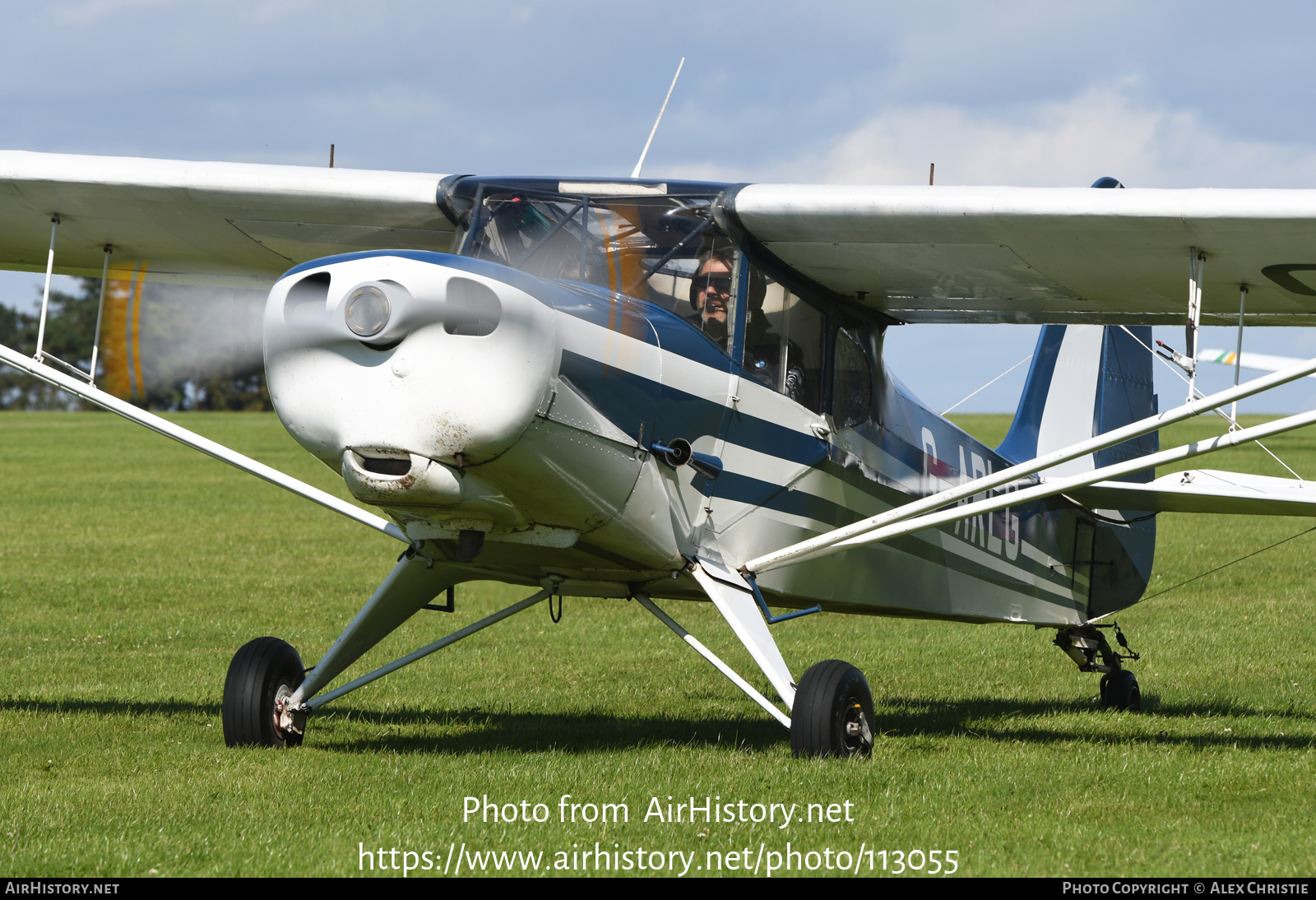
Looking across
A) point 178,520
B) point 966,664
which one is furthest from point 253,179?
point 178,520

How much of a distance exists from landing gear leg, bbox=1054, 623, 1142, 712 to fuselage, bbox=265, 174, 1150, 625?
1.05 m

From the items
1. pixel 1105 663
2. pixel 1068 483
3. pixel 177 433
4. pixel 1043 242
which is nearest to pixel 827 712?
pixel 1068 483

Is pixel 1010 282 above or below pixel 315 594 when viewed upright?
above

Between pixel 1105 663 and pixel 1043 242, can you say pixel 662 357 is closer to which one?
pixel 1043 242

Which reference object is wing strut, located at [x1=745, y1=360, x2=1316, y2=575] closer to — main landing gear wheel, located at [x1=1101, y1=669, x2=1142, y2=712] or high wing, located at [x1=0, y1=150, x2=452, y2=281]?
high wing, located at [x1=0, y1=150, x2=452, y2=281]

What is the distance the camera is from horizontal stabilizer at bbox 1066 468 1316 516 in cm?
876

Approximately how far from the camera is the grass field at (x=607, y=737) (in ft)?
18.0

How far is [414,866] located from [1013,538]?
644 cm

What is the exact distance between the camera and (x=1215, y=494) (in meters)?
9.13

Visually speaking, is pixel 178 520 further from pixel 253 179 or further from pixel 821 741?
pixel 821 741

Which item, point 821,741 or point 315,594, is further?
point 315,594

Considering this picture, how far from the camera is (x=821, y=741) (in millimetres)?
7062

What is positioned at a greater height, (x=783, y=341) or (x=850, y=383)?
(x=783, y=341)

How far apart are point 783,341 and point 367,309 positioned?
2978 millimetres
